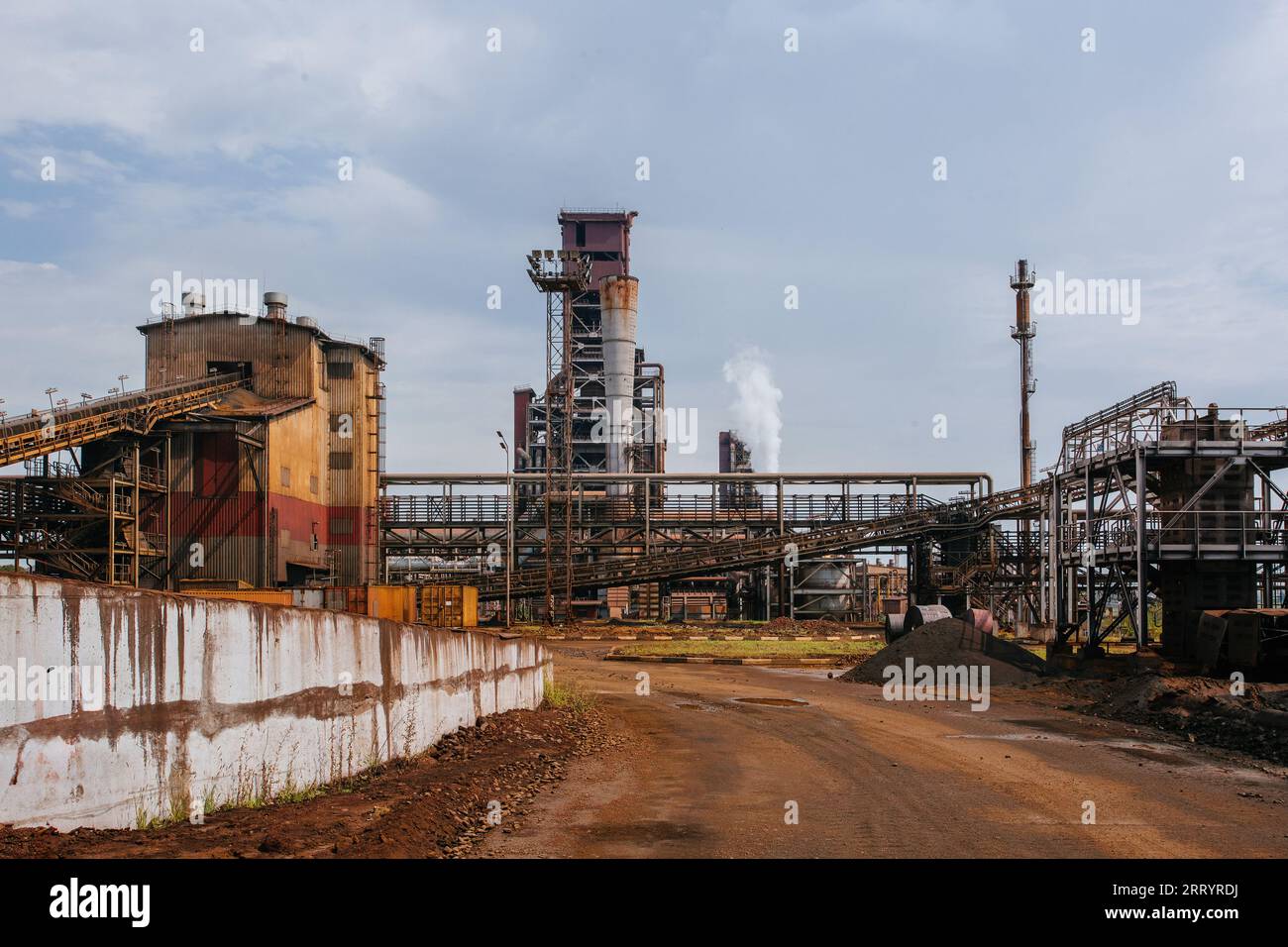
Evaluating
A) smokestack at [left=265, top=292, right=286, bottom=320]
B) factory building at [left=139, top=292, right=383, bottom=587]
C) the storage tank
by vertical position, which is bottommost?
the storage tank

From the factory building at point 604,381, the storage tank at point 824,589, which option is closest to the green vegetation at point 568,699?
the storage tank at point 824,589

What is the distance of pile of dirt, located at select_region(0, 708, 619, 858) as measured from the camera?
7.14 meters

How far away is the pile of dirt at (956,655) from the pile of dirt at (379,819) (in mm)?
15081

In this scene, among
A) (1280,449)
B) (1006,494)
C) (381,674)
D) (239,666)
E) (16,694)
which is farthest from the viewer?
(1006,494)

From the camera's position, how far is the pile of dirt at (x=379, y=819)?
7137 millimetres

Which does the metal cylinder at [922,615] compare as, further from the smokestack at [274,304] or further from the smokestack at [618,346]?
the smokestack at [618,346]

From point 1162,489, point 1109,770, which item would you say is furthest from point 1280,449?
point 1109,770

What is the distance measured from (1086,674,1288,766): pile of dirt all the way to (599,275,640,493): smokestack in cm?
5362

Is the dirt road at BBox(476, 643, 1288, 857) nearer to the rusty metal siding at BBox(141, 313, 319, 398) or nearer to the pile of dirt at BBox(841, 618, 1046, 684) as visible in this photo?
the pile of dirt at BBox(841, 618, 1046, 684)

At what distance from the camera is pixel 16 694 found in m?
6.71

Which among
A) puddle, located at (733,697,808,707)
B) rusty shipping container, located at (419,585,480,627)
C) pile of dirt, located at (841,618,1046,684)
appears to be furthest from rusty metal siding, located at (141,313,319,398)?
puddle, located at (733,697,808,707)

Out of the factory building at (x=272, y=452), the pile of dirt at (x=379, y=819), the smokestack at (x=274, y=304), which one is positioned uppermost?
the smokestack at (x=274, y=304)
